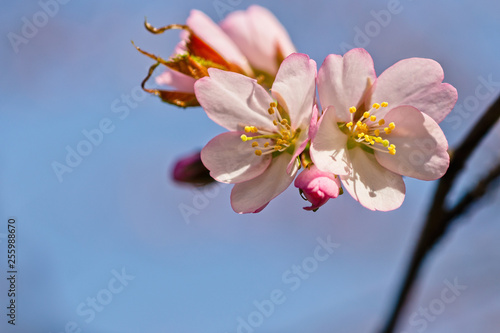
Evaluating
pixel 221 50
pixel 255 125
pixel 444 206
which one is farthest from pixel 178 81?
pixel 444 206

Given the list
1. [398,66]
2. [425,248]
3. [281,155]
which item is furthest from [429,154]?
[425,248]

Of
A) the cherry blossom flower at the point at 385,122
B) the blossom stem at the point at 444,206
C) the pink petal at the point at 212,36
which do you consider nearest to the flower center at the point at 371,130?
the cherry blossom flower at the point at 385,122

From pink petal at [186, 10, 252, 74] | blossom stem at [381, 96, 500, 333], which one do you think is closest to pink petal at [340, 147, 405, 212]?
blossom stem at [381, 96, 500, 333]

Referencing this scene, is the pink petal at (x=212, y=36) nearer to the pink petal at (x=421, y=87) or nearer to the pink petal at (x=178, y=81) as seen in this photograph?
the pink petal at (x=178, y=81)

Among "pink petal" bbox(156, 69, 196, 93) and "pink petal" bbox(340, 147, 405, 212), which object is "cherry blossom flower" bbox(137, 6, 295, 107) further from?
"pink petal" bbox(340, 147, 405, 212)

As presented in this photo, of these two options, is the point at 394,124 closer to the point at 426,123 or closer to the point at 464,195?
the point at 426,123

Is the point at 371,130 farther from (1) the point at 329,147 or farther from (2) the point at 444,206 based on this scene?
(2) the point at 444,206
